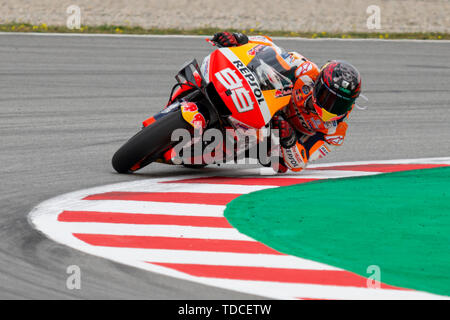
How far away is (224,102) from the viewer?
802 cm

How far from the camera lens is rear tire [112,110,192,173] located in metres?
7.90

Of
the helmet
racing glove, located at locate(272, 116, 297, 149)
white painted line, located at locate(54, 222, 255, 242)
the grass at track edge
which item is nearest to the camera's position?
white painted line, located at locate(54, 222, 255, 242)

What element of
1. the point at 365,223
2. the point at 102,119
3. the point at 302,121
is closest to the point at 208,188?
the point at 302,121

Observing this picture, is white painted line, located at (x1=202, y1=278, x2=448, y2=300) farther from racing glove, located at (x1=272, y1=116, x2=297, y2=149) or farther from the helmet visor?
racing glove, located at (x1=272, y1=116, x2=297, y2=149)

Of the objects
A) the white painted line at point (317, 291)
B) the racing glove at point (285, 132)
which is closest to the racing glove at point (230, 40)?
the racing glove at point (285, 132)

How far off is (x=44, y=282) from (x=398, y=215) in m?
3.03

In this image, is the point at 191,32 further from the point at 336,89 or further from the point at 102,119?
the point at 336,89

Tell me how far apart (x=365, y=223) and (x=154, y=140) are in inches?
79.9

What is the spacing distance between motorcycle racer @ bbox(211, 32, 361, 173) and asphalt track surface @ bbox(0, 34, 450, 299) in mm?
1156

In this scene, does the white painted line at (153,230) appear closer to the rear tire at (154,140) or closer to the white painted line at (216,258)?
the white painted line at (216,258)

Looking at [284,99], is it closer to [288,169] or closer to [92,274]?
[288,169]

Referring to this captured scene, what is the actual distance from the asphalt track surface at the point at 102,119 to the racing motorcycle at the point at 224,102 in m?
0.44

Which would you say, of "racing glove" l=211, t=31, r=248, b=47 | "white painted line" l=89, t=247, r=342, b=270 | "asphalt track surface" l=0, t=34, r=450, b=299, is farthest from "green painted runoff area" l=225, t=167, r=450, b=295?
"racing glove" l=211, t=31, r=248, b=47
